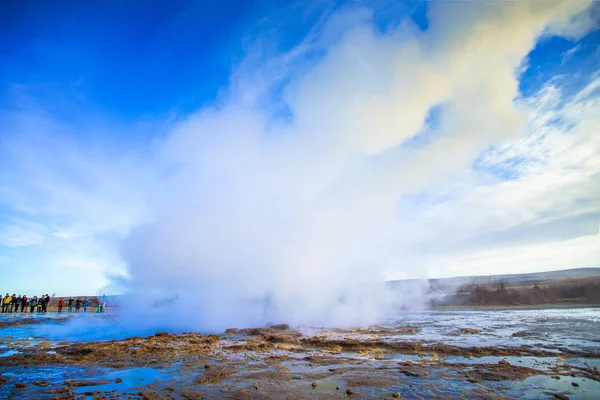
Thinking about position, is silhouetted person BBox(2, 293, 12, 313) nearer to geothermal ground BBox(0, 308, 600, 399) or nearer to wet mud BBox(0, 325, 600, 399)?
geothermal ground BBox(0, 308, 600, 399)

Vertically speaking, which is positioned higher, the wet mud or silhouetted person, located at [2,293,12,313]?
silhouetted person, located at [2,293,12,313]

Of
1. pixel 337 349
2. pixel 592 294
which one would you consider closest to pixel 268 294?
pixel 337 349

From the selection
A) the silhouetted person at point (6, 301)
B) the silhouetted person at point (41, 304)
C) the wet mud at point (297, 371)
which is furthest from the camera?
the silhouetted person at point (41, 304)

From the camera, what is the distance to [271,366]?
10.3 m

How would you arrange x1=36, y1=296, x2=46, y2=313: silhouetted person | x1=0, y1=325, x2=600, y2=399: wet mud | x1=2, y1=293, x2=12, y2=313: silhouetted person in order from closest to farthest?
x1=0, y1=325, x2=600, y2=399: wet mud → x1=2, y1=293, x2=12, y2=313: silhouetted person → x1=36, y1=296, x2=46, y2=313: silhouetted person

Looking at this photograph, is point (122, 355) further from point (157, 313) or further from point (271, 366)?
point (157, 313)

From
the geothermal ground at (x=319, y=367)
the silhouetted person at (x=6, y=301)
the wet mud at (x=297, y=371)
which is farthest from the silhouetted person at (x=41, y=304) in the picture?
the wet mud at (x=297, y=371)

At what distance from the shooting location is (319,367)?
998 centimetres

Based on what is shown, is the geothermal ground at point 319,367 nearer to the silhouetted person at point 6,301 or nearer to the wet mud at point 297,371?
the wet mud at point 297,371

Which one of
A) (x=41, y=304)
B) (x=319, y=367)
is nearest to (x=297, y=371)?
(x=319, y=367)

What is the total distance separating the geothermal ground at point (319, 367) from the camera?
7539 mm

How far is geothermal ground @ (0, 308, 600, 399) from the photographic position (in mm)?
7539

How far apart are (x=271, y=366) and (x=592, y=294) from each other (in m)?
41.3

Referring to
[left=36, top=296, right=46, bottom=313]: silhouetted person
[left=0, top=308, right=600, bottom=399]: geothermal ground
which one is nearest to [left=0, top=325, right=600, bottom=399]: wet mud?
[left=0, top=308, right=600, bottom=399]: geothermal ground
